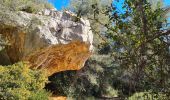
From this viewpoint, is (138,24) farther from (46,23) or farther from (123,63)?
(46,23)

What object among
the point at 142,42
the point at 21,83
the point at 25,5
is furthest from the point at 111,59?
the point at 142,42

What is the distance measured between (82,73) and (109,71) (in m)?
2.54

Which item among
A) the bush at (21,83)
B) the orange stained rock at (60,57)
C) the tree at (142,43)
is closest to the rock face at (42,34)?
the orange stained rock at (60,57)

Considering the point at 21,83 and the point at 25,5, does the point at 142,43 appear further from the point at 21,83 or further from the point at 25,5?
the point at 25,5

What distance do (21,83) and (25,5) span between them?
3.71 meters

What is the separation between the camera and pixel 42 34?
15.6 m

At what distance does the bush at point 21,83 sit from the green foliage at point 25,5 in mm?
2454

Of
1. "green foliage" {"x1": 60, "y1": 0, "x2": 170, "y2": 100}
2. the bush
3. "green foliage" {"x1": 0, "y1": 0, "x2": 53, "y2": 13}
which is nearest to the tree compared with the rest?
"green foliage" {"x1": 60, "y1": 0, "x2": 170, "y2": 100}

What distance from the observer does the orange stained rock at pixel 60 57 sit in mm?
16516

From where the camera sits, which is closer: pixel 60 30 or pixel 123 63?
pixel 123 63

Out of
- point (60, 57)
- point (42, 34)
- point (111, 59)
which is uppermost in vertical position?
point (42, 34)

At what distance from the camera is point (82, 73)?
74.4 ft

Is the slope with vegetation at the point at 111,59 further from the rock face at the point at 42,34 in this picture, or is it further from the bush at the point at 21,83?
the rock face at the point at 42,34

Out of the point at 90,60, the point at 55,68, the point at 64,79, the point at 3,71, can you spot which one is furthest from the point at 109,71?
the point at 3,71
